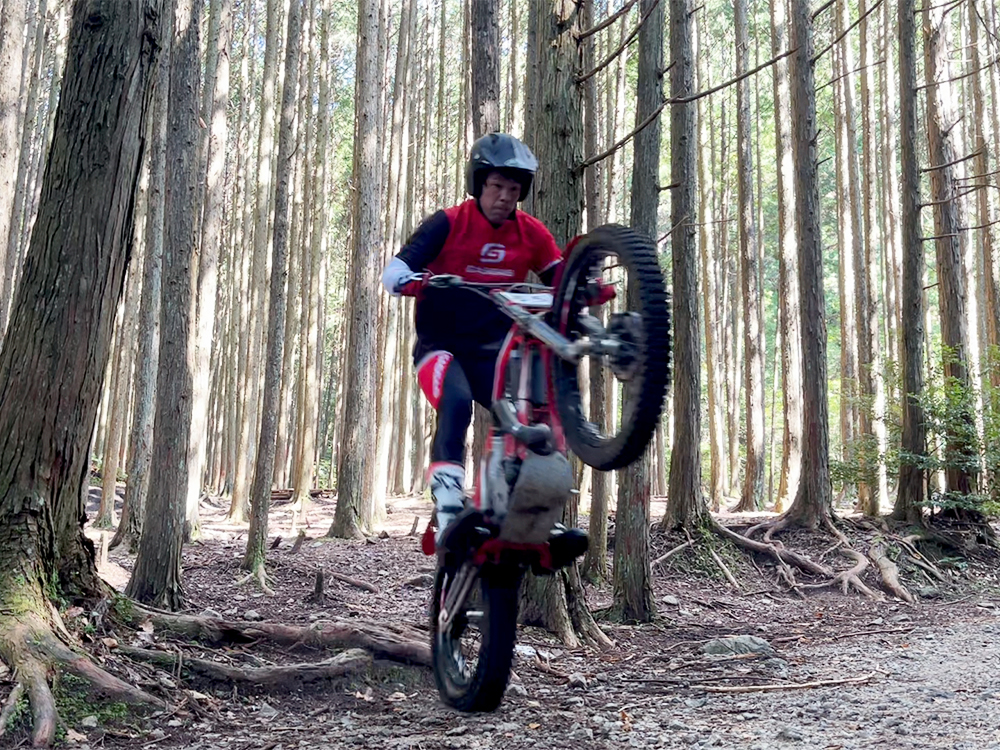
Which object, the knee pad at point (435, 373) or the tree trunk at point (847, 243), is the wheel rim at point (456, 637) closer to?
the knee pad at point (435, 373)

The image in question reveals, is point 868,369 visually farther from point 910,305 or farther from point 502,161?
point 502,161

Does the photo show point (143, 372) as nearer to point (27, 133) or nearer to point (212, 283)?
point (212, 283)

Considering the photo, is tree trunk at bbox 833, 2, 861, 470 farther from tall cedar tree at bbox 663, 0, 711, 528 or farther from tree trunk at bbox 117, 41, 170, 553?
tree trunk at bbox 117, 41, 170, 553

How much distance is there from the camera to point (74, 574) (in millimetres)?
5605

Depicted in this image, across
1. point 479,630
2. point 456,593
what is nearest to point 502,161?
point 456,593

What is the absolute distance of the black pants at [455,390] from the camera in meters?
3.98

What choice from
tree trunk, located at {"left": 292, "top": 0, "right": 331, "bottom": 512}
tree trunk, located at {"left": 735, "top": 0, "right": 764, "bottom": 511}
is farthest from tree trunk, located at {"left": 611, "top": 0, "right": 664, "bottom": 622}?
tree trunk, located at {"left": 292, "top": 0, "right": 331, "bottom": 512}

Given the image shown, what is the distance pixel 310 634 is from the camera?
247 inches

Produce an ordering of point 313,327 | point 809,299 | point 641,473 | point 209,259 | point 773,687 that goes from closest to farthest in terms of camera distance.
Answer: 1. point 773,687
2. point 641,473
3. point 209,259
4. point 809,299
5. point 313,327

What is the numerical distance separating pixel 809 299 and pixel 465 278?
962 centimetres

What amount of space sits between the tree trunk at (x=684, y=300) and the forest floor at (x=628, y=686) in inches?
54.2

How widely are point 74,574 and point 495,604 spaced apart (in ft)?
11.0

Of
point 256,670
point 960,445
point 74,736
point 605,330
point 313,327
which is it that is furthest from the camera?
point 313,327

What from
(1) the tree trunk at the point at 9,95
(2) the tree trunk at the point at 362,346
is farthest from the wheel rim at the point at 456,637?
(2) the tree trunk at the point at 362,346
